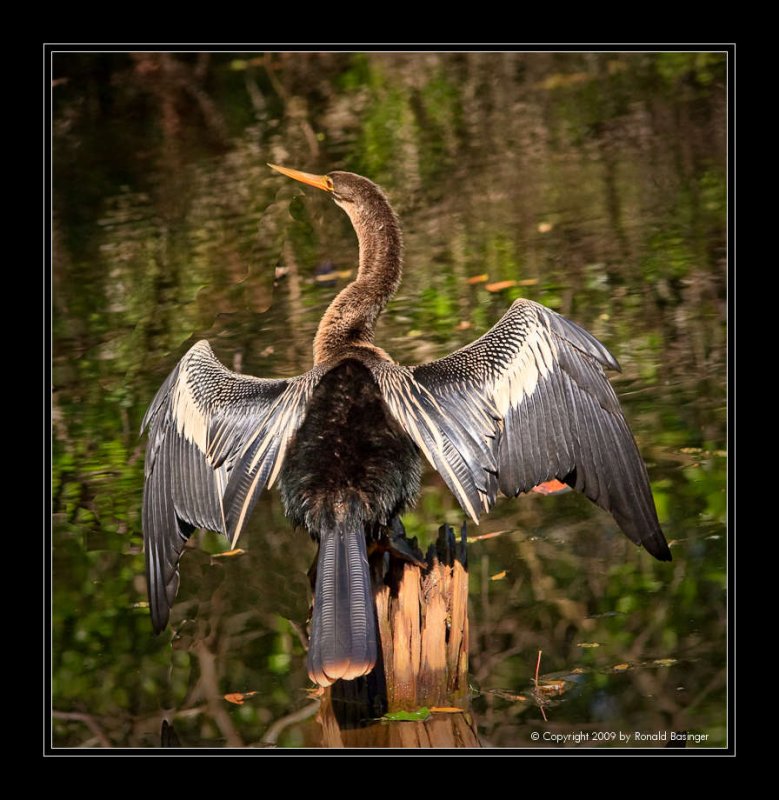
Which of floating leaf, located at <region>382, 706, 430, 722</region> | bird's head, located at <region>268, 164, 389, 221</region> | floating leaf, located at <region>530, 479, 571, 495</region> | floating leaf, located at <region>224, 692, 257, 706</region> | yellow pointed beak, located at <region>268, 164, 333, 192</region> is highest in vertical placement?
yellow pointed beak, located at <region>268, 164, 333, 192</region>

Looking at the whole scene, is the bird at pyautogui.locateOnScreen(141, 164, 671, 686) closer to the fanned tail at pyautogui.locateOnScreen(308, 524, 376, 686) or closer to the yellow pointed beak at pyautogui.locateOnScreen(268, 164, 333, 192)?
the fanned tail at pyautogui.locateOnScreen(308, 524, 376, 686)

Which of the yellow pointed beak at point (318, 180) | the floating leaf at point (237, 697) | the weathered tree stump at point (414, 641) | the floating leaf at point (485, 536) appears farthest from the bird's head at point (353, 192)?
the floating leaf at point (237, 697)

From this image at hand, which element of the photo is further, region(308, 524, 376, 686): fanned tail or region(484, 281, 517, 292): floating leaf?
region(484, 281, 517, 292): floating leaf

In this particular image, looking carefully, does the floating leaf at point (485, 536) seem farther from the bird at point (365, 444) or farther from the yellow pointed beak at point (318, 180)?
the yellow pointed beak at point (318, 180)

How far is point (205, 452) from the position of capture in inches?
186

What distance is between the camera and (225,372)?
5.06m

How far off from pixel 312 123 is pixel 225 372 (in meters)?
2.89

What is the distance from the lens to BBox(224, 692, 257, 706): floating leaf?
5.27 metres

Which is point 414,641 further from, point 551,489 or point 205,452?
point 551,489

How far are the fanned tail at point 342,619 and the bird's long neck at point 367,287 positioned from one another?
998 mm

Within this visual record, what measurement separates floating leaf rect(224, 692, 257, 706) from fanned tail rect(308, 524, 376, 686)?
1.38 m

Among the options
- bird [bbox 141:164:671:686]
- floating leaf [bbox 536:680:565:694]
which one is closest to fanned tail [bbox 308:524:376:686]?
bird [bbox 141:164:671:686]

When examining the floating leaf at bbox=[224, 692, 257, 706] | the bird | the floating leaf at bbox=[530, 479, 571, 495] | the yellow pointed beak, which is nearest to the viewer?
the bird

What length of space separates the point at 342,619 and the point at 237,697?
1.52m
